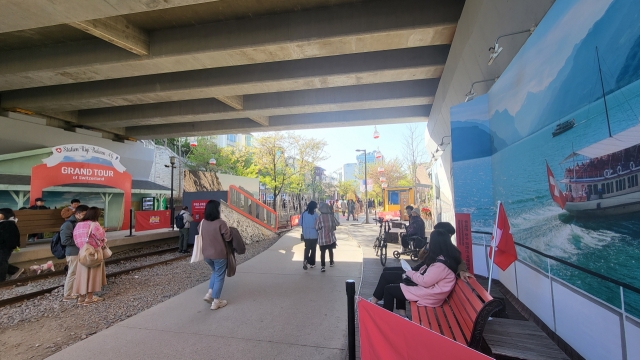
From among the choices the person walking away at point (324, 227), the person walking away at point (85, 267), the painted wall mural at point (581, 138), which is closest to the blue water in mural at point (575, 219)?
the painted wall mural at point (581, 138)

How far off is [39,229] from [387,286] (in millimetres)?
11676

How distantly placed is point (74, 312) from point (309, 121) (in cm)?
1151

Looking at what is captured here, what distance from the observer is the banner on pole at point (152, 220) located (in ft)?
47.6

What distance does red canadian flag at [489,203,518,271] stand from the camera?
11.7 ft

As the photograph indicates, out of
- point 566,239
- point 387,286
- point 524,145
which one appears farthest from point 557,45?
point 387,286

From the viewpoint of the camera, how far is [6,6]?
5.72 meters

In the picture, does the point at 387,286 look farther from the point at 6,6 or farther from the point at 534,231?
the point at 6,6

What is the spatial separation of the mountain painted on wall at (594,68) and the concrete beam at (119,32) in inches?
349

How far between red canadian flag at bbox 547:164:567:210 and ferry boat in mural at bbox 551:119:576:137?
1.46 feet

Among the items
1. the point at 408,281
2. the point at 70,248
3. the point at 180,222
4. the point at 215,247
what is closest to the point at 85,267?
the point at 70,248

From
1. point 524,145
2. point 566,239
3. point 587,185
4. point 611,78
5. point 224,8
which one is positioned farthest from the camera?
point 224,8

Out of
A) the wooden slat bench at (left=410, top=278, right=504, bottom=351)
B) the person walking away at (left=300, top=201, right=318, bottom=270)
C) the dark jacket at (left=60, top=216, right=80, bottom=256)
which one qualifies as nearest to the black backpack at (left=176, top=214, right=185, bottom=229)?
the dark jacket at (left=60, top=216, right=80, bottom=256)

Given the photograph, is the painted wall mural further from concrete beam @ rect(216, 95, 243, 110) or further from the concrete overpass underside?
concrete beam @ rect(216, 95, 243, 110)

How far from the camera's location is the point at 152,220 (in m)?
15.3
